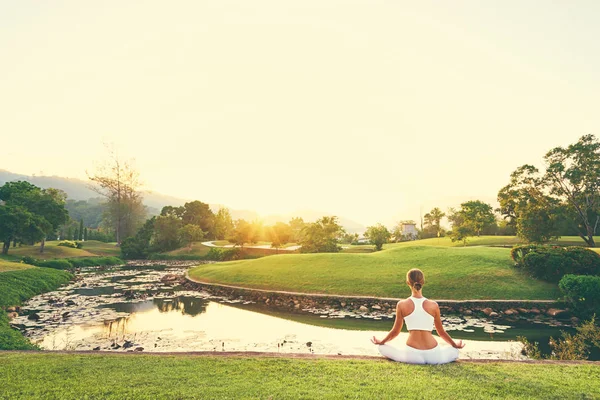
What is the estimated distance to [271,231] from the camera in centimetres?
6228

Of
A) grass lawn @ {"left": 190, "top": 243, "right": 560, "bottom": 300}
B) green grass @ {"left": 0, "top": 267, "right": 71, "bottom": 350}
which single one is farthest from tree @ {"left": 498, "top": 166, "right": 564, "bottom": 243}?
green grass @ {"left": 0, "top": 267, "right": 71, "bottom": 350}

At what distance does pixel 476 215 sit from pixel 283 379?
192ft

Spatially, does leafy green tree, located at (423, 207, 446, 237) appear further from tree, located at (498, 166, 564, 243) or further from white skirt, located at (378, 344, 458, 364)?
white skirt, located at (378, 344, 458, 364)

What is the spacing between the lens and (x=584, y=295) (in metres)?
18.7

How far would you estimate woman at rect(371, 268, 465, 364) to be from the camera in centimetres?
756

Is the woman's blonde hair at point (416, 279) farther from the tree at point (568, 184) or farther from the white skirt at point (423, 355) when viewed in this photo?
the tree at point (568, 184)

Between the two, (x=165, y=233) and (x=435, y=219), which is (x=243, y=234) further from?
(x=435, y=219)

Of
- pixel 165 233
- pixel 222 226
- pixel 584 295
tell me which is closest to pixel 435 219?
pixel 222 226

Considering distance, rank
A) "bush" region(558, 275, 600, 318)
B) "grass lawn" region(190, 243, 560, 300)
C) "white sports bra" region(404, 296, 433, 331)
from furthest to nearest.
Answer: "grass lawn" region(190, 243, 560, 300)
"bush" region(558, 275, 600, 318)
"white sports bra" region(404, 296, 433, 331)

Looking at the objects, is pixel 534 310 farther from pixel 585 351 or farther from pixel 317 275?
pixel 317 275

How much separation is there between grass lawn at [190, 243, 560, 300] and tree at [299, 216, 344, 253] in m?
12.5

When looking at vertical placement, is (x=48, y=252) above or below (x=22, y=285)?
above

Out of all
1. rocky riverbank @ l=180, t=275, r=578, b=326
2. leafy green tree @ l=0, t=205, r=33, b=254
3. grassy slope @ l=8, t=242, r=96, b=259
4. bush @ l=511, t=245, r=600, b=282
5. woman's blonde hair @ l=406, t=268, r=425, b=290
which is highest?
A: leafy green tree @ l=0, t=205, r=33, b=254

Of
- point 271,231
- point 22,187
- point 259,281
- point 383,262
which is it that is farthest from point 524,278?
point 22,187
